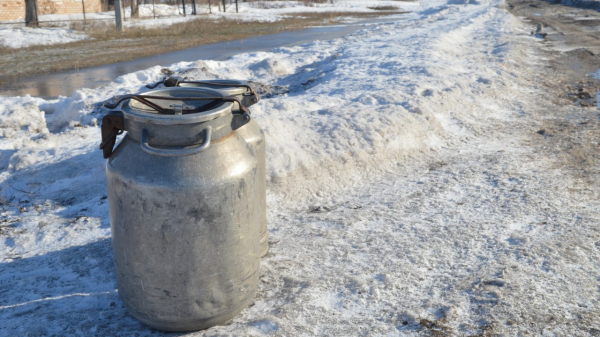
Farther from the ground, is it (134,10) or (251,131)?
(134,10)

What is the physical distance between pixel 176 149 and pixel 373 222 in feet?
7.06

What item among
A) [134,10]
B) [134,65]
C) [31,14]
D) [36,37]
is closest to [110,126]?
[134,65]

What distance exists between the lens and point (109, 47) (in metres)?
18.8

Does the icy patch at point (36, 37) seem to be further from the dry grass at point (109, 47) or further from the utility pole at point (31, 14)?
the utility pole at point (31, 14)

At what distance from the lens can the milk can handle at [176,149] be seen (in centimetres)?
235

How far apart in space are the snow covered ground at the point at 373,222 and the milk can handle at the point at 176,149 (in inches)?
40.1

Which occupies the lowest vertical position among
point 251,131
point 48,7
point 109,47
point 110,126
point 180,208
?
point 180,208

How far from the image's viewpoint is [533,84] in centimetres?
892

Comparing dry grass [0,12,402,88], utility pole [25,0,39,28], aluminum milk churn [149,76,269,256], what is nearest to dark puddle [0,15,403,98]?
dry grass [0,12,402,88]

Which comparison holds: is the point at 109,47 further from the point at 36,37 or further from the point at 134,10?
the point at 134,10

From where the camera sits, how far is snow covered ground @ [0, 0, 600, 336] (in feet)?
9.55

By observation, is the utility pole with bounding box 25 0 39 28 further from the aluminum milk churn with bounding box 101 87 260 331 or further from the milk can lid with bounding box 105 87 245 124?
the aluminum milk churn with bounding box 101 87 260 331

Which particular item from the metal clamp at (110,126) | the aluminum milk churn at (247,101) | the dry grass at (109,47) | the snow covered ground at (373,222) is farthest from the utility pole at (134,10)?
the metal clamp at (110,126)

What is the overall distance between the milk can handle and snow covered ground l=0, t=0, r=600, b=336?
3.34 feet
